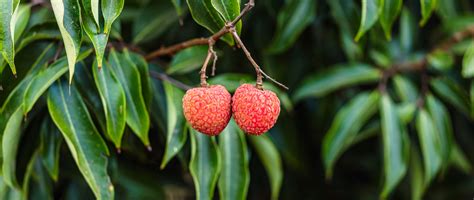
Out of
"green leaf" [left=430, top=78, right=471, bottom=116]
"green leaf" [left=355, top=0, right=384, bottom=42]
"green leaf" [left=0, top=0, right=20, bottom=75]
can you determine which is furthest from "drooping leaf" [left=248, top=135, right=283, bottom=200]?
"green leaf" [left=0, top=0, right=20, bottom=75]

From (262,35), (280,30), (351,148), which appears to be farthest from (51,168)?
(351,148)

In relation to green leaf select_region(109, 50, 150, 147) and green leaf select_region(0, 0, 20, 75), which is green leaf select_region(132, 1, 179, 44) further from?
green leaf select_region(0, 0, 20, 75)

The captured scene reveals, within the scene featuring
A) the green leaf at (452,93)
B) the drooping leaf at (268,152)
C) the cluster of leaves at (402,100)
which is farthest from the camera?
the green leaf at (452,93)

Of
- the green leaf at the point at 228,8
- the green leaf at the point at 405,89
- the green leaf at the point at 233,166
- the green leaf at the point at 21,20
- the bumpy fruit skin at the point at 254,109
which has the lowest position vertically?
the green leaf at the point at 405,89

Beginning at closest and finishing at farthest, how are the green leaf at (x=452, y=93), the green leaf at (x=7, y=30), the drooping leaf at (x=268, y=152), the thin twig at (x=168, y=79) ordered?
the green leaf at (x=7, y=30) < the thin twig at (x=168, y=79) < the drooping leaf at (x=268, y=152) < the green leaf at (x=452, y=93)

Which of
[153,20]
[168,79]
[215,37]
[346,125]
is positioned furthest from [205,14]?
[346,125]

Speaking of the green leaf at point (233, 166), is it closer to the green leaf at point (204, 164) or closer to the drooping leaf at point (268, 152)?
the green leaf at point (204, 164)

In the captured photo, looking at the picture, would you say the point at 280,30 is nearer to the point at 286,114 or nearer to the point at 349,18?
the point at 349,18

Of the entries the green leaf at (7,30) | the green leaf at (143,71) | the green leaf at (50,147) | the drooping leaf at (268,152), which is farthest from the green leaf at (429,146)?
the green leaf at (7,30)
